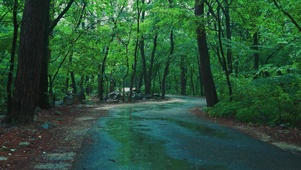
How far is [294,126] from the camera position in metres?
9.80

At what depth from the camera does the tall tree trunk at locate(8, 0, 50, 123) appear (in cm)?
865

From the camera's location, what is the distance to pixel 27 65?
8688 millimetres

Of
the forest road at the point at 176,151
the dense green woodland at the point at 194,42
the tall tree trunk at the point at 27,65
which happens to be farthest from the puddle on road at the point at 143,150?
the dense green woodland at the point at 194,42

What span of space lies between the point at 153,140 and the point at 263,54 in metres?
15.2

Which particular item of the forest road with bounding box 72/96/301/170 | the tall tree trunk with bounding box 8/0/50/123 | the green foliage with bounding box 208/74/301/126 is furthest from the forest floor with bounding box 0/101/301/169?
the green foliage with bounding box 208/74/301/126

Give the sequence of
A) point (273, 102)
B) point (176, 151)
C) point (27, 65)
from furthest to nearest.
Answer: point (273, 102), point (27, 65), point (176, 151)

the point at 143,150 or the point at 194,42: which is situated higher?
the point at 194,42

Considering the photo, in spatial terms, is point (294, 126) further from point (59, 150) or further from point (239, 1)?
point (59, 150)

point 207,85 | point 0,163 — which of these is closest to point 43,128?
point 0,163

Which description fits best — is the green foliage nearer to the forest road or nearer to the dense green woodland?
the dense green woodland

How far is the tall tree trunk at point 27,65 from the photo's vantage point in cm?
865

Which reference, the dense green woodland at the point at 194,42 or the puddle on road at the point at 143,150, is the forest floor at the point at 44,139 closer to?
the dense green woodland at the point at 194,42

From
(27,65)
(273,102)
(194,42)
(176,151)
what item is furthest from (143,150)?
(194,42)

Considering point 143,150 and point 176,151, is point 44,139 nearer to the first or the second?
point 143,150
